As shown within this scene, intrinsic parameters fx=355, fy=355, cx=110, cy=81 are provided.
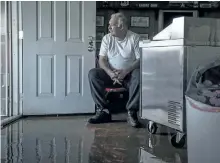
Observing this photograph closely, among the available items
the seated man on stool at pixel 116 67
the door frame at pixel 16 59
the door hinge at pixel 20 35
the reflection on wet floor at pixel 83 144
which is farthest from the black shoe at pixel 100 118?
the door hinge at pixel 20 35

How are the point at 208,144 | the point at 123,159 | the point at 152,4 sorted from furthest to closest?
the point at 152,4 → the point at 123,159 → the point at 208,144

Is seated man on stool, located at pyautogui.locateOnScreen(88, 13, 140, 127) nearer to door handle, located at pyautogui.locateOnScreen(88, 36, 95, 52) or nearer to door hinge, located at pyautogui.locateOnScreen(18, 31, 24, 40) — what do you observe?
door handle, located at pyautogui.locateOnScreen(88, 36, 95, 52)

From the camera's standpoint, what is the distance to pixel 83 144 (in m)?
2.75

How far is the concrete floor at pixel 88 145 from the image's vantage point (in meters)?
2.30

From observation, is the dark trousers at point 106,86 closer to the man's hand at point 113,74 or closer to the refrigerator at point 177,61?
the man's hand at point 113,74

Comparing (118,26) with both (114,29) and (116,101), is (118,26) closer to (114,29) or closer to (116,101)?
(114,29)

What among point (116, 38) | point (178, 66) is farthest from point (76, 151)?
point (116, 38)

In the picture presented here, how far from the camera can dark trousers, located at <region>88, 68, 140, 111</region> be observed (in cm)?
355

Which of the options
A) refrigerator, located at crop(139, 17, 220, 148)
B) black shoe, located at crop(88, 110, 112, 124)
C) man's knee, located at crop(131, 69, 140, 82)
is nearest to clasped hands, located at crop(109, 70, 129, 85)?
man's knee, located at crop(131, 69, 140, 82)

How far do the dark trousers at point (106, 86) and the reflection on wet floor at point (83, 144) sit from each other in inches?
9.7

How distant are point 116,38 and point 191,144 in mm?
2144

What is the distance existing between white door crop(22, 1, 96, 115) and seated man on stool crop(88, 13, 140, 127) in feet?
1.21

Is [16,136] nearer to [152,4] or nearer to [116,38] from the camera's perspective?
[116,38]

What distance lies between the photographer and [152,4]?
5.61 m
